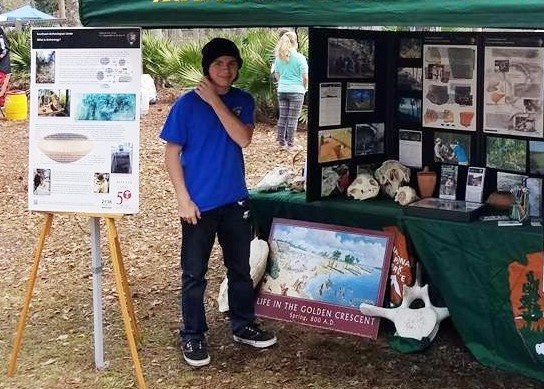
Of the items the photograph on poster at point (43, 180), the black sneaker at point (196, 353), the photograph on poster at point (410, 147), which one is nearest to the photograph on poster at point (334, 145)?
the photograph on poster at point (410, 147)

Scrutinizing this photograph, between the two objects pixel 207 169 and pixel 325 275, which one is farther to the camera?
pixel 325 275

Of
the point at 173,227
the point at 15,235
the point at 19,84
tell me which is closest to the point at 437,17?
the point at 173,227

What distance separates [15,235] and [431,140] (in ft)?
14.1

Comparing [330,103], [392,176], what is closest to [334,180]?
[392,176]

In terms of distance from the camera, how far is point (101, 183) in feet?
13.0

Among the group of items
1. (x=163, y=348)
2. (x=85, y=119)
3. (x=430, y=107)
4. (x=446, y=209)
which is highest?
(x=430, y=107)

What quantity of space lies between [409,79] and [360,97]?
31cm

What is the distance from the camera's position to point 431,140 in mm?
4684

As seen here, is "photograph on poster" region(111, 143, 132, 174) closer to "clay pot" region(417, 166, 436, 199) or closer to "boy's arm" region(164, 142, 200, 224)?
"boy's arm" region(164, 142, 200, 224)

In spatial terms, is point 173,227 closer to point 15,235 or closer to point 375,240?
point 15,235

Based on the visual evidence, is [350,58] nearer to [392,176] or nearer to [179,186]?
[392,176]

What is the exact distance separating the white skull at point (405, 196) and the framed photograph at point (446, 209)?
5cm

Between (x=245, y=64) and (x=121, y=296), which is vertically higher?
(x=245, y=64)

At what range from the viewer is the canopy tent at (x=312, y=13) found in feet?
9.37
